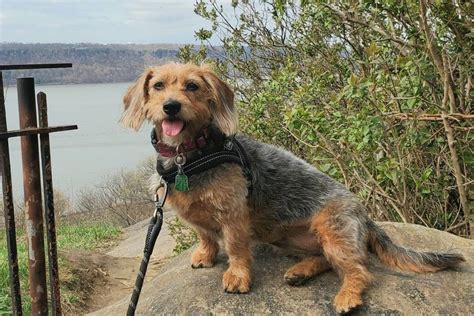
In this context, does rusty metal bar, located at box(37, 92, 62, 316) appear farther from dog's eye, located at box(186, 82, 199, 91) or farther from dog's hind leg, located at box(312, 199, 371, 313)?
dog's hind leg, located at box(312, 199, 371, 313)

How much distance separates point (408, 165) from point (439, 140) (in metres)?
0.53

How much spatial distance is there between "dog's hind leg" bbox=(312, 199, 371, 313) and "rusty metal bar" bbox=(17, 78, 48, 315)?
1.76m

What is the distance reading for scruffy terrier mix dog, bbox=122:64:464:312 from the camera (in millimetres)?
3424

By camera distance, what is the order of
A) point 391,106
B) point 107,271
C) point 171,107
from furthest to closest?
point 107,271 → point 391,106 → point 171,107

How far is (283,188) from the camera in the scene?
148 inches

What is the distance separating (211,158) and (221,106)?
1.16ft

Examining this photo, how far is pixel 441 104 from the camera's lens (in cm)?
529

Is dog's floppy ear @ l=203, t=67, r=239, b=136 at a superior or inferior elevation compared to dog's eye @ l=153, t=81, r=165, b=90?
inferior

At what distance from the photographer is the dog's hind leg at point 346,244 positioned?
336cm

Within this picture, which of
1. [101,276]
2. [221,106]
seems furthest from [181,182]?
[101,276]

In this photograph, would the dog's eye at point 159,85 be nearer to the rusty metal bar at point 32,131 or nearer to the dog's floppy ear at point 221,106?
the dog's floppy ear at point 221,106

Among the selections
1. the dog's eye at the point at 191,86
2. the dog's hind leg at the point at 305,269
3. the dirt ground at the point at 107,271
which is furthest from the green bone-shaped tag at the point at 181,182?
the dirt ground at the point at 107,271

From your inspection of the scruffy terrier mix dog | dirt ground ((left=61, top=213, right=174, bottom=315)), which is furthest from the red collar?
dirt ground ((left=61, top=213, right=174, bottom=315))

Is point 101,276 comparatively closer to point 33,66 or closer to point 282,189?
point 282,189
